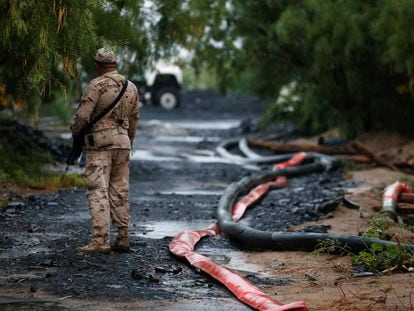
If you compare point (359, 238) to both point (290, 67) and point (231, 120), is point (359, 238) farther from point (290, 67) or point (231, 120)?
point (231, 120)

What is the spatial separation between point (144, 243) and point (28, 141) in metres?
8.48

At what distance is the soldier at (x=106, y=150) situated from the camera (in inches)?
348

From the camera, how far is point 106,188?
895 cm

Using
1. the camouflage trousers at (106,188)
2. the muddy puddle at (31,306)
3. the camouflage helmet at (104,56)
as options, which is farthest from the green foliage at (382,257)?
the camouflage helmet at (104,56)

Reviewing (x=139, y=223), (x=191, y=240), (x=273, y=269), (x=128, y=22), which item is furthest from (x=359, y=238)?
(x=128, y=22)

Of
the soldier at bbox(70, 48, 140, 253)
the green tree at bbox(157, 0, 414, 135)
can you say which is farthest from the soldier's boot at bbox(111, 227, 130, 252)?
the green tree at bbox(157, 0, 414, 135)

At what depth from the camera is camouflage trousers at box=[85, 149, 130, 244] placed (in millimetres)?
8844

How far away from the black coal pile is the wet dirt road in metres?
1.60

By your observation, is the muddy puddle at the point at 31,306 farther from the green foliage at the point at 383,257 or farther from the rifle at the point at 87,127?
the green foliage at the point at 383,257

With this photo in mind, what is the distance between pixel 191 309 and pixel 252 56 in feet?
56.5

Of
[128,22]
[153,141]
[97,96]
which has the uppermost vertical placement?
[128,22]

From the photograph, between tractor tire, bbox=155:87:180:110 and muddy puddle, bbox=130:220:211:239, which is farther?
tractor tire, bbox=155:87:180:110

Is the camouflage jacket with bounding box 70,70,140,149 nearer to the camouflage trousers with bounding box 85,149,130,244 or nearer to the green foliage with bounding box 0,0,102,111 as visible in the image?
the camouflage trousers with bounding box 85,149,130,244

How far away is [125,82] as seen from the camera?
9094 mm
